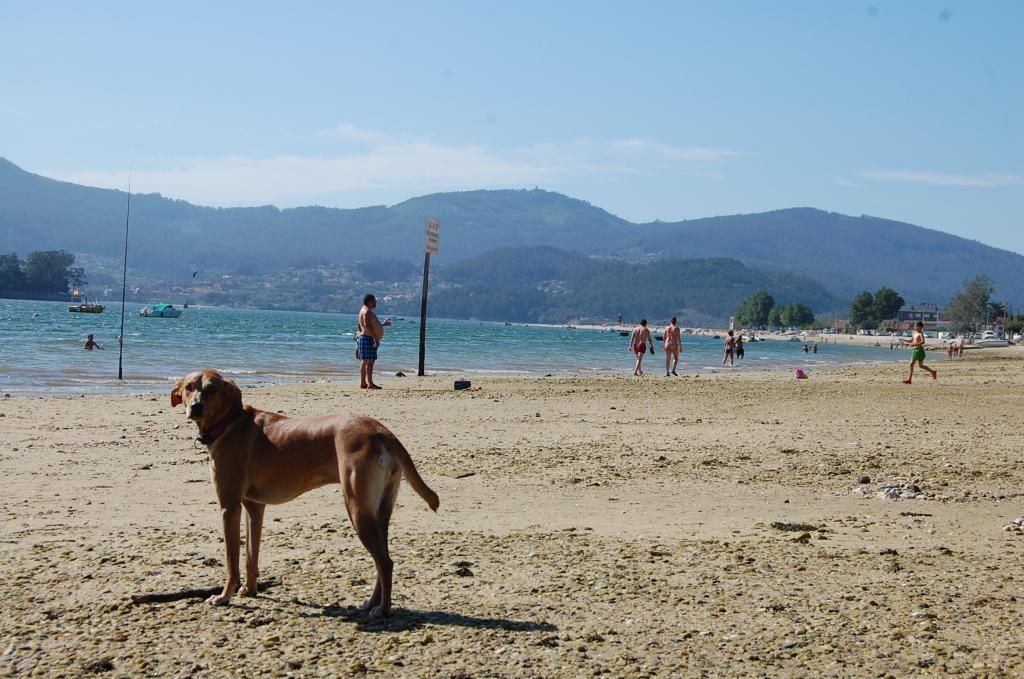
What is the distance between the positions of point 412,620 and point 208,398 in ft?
5.22

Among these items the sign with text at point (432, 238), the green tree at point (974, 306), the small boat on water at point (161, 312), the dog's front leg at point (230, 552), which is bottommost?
the small boat on water at point (161, 312)

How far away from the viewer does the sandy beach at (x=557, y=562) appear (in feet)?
15.8

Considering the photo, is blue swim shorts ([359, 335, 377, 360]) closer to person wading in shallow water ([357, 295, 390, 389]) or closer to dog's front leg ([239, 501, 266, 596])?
person wading in shallow water ([357, 295, 390, 389])

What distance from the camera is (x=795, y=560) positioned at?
21.3ft

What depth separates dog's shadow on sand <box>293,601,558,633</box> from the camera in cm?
516

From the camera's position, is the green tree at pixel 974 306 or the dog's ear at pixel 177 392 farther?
the green tree at pixel 974 306

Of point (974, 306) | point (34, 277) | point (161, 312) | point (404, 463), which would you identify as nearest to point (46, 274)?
A: point (34, 277)

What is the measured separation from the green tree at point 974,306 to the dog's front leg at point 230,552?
19366 cm

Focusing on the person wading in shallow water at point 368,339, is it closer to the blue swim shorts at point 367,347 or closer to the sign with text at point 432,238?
the blue swim shorts at point 367,347

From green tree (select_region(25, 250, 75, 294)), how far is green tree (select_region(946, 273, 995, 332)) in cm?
16769

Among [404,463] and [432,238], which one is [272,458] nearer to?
[404,463]

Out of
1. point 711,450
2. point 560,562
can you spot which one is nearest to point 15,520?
point 560,562

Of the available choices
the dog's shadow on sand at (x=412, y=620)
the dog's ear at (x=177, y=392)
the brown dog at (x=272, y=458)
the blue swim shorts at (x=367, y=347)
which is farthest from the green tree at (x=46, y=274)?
the dog's shadow on sand at (x=412, y=620)

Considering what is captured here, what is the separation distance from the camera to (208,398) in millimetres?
5492
